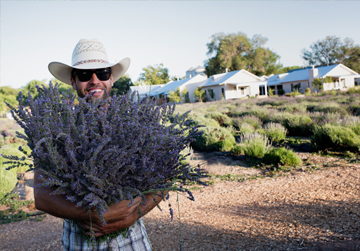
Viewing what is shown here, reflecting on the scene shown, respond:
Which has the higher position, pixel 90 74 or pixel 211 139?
pixel 90 74

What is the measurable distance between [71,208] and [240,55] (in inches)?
2700

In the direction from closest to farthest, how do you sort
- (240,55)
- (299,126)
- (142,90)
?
(299,126) → (142,90) → (240,55)

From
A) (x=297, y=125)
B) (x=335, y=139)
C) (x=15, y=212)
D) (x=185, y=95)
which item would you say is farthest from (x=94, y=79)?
(x=185, y=95)

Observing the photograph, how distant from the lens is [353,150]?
7.39 metres

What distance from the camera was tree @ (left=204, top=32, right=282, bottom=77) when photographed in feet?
212

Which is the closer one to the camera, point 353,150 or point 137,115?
point 137,115

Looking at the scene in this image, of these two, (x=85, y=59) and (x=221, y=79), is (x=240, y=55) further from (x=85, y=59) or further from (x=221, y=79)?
(x=85, y=59)

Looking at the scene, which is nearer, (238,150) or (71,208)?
(71,208)

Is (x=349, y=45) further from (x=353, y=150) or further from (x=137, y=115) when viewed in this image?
(x=137, y=115)

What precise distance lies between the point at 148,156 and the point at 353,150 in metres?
7.54

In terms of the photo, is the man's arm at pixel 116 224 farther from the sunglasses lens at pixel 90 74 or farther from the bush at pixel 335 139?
the bush at pixel 335 139

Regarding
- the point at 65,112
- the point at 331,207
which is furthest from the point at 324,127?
the point at 65,112

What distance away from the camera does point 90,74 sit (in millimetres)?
2117

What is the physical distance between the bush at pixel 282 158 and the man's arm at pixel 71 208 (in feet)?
20.4
